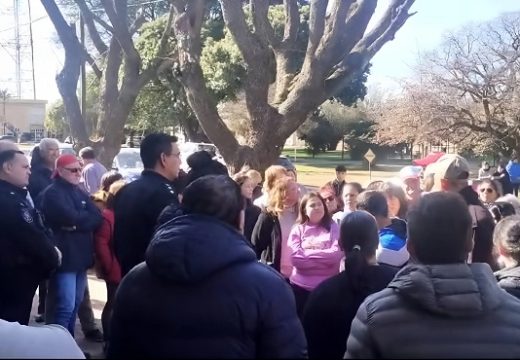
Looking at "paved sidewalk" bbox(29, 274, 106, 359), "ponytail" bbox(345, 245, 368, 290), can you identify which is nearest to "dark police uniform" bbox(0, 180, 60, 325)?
"paved sidewalk" bbox(29, 274, 106, 359)

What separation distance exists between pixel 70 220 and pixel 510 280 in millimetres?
3425

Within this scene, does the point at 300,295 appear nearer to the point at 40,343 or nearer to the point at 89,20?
the point at 40,343

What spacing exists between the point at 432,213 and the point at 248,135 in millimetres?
9995

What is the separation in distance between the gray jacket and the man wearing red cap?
3777mm

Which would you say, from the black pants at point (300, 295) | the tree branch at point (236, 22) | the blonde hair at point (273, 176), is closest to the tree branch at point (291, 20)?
the tree branch at point (236, 22)

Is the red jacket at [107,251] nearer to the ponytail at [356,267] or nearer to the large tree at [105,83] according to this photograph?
the ponytail at [356,267]

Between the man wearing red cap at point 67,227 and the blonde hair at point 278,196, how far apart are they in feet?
4.73

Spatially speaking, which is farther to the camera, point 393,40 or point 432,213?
point 393,40

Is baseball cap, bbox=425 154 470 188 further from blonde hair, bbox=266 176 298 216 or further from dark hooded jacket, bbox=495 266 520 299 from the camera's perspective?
blonde hair, bbox=266 176 298 216

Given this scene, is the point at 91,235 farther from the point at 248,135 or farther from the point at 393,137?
the point at 393,137

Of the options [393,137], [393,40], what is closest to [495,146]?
[393,137]

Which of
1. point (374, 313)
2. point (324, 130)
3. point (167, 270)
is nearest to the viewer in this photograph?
point (374, 313)

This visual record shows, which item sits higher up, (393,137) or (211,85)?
(211,85)

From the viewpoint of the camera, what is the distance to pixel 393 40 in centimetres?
1175
